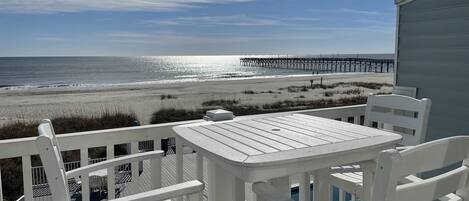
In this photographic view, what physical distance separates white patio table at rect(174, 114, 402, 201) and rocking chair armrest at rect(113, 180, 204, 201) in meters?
0.13

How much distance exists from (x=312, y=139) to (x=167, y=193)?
0.68 m

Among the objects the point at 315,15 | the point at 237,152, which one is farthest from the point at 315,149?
the point at 315,15

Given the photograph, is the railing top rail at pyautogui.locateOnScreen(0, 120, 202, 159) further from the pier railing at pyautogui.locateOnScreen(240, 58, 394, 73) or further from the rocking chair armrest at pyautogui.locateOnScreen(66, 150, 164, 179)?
the pier railing at pyautogui.locateOnScreen(240, 58, 394, 73)

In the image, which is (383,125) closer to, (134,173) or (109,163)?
(134,173)

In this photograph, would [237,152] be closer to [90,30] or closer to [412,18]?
[412,18]

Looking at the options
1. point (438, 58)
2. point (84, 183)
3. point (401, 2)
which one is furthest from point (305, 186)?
point (401, 2)

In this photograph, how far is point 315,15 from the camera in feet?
140

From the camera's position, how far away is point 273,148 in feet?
4.86

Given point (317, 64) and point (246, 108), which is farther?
point (317, 64)

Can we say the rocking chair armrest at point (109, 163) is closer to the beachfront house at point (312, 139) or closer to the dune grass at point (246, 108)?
the beachfront house at point (312, 139)

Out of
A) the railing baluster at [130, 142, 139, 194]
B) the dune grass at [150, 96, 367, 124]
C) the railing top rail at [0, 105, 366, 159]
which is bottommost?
the dune grass at [150, 96, 367, 124]

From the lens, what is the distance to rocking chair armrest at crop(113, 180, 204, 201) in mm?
1353

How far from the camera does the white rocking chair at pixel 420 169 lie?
2.98 feet

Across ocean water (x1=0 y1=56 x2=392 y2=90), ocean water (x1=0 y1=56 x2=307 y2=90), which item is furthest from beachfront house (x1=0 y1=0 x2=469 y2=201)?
ocean water (x1=0 y1=56 x2=307 y2=90)
